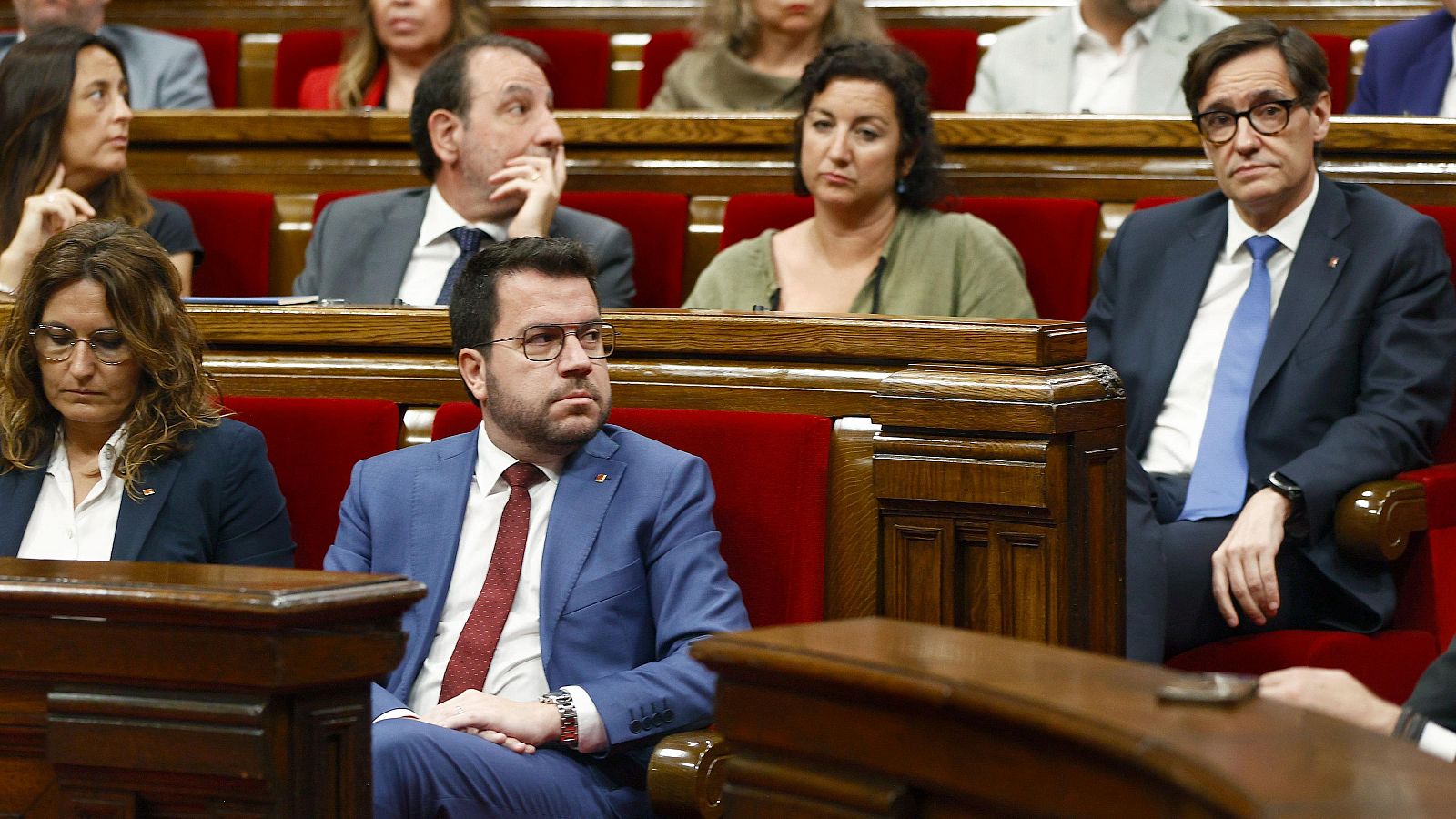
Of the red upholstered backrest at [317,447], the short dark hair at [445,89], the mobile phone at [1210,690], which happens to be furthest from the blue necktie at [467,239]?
the mobile phone at [1210,690]

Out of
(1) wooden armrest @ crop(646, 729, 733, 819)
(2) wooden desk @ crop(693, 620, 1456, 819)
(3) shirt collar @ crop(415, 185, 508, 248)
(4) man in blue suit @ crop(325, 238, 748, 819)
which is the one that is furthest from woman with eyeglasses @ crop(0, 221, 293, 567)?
(2) wooden desk @ crop(693, 620, 1456, 819)

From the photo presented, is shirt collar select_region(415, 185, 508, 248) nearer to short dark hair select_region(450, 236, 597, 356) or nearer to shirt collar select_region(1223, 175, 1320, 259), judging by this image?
short dark hair select_region(450, 236, 597, 356)

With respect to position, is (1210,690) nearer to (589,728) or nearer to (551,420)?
(589,728)

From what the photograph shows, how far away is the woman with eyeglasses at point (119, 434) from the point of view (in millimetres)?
1330

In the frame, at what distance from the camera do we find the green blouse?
5.58ft

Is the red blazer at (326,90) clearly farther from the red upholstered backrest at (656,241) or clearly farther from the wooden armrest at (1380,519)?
the wooden armrest at (1380,519)

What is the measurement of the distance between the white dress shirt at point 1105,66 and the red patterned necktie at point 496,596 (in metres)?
1.17

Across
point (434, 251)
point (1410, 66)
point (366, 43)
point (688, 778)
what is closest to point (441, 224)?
point (434, 251)

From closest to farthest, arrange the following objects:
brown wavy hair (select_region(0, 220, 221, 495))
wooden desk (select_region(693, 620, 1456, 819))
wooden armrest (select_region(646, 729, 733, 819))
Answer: wooden desk (select_region(693, 620, 1456, 819)) < wooden armrest (select_region(646, 729, 733, 819)) < brown wavy hair (select_region(0, 220, 221, 495))

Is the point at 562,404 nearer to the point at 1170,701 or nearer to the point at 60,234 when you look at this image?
the point at 60,234

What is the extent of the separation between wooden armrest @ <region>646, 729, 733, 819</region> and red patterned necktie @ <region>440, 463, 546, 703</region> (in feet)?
0.69

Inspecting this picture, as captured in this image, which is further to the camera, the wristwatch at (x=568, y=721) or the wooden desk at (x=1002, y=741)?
the wristwatch at (x=568, y=721)

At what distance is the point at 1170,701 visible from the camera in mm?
670

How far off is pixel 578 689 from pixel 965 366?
0.35 meters
